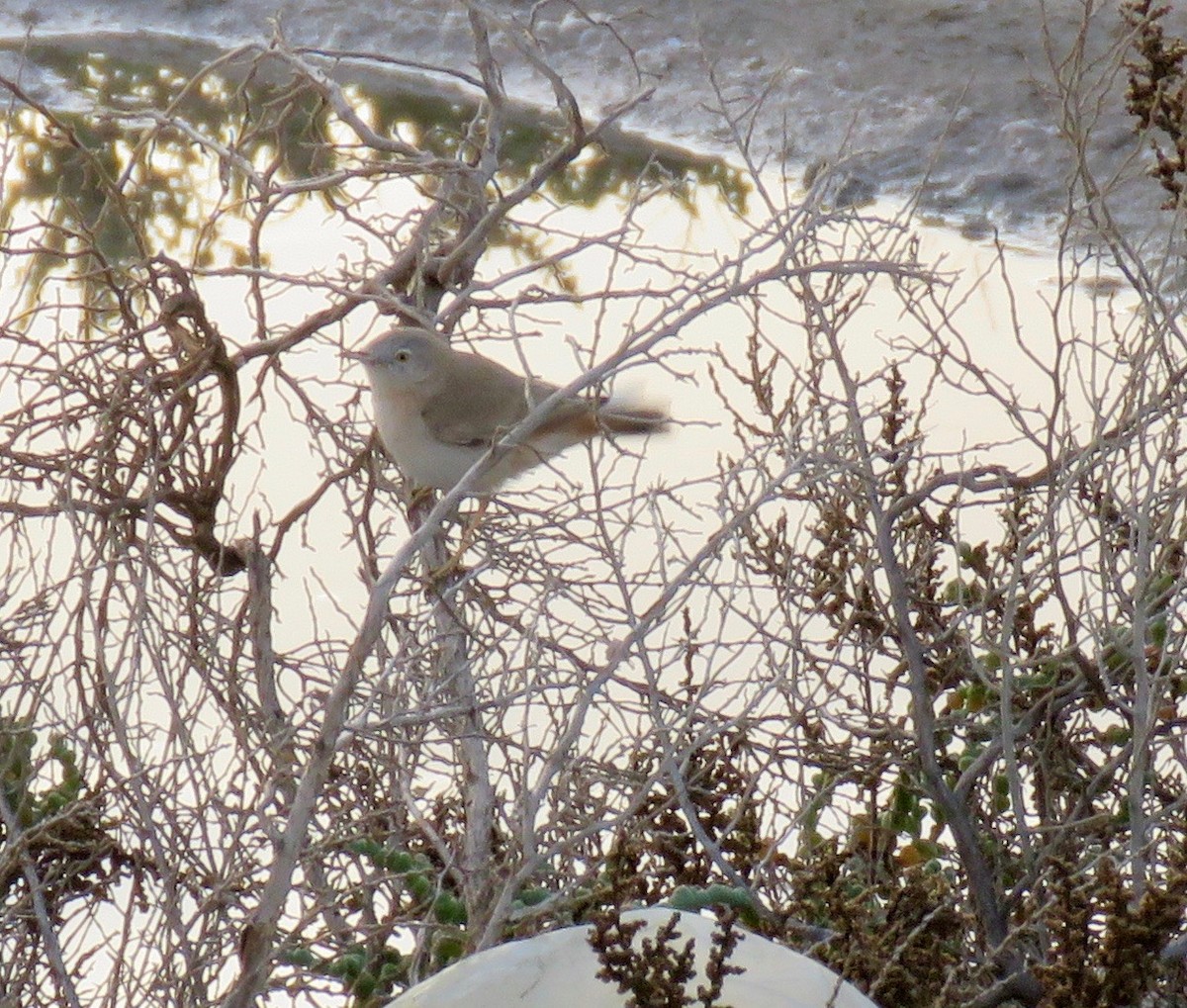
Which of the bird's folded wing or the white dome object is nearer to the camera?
the white dome object

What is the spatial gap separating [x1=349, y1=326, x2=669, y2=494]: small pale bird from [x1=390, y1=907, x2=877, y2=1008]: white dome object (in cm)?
108

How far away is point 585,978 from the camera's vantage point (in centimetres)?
206

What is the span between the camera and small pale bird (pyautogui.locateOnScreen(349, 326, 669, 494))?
3141 mm

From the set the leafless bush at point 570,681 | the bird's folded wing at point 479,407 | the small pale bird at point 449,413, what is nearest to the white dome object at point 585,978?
the leafless bush at point 570,681

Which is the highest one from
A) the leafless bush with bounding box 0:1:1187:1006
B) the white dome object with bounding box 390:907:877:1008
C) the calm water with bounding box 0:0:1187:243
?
the calm water with bounding box 0:0:1187:243

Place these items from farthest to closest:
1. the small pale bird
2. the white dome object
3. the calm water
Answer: the calm water → the small pale bird → the white dome object

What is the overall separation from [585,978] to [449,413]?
1.38 meters

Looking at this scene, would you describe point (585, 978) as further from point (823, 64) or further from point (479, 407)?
point (823, 64)

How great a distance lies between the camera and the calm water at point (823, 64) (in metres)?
8.16

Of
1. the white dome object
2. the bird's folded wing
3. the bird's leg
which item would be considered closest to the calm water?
the bird's folded wing

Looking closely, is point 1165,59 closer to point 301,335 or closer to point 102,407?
point 301,335

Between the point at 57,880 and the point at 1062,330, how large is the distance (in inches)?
159

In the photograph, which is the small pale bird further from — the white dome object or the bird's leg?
the white dome object

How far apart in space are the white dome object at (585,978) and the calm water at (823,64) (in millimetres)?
6017
